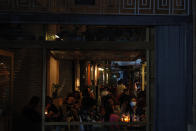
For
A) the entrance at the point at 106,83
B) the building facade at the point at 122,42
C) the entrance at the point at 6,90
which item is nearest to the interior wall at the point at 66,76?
the entrance at the point at 106,83

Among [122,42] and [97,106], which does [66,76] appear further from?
[122,42]

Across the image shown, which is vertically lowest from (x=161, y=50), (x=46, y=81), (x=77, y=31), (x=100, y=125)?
(x=100, y=125)

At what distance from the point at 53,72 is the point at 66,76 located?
1.43ft

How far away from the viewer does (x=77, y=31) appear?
7.90m

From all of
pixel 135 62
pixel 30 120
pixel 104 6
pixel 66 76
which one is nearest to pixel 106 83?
pixel 135 62

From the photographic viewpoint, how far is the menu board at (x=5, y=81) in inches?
317

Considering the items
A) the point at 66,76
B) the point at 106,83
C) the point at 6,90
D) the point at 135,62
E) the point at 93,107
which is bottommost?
the point at 93,107

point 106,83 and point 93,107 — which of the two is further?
point 106,83

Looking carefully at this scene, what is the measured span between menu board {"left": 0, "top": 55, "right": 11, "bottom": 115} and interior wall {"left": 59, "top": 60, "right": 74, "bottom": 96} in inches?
54.9

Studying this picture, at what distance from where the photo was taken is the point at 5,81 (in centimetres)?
806

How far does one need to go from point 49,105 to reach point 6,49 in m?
1.88

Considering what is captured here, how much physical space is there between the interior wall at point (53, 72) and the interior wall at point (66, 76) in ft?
0.38

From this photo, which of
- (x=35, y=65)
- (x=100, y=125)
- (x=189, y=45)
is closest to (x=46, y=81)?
(x=35, y=65)

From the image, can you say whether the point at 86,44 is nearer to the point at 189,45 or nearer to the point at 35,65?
the point at 35,65
